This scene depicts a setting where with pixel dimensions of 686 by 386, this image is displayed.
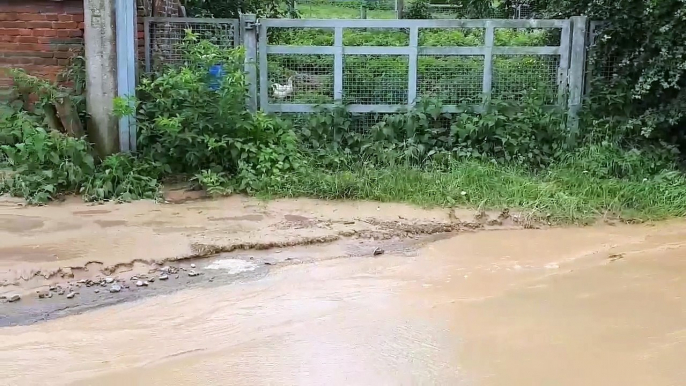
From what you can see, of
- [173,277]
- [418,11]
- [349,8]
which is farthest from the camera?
[349,8]

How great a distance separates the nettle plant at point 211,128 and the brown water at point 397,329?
2.11 metres

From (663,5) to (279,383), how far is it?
568 cm

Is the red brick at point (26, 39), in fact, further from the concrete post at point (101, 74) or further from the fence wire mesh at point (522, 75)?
the fence wire mesh at point (522, 75)

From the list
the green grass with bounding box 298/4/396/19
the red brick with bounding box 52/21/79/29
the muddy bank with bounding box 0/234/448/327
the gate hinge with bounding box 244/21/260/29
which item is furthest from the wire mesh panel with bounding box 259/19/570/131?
the green grass with bounding box 298/4/396/19

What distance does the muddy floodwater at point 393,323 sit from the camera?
371 centimetres

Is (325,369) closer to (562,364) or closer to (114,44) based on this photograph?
(562,364)

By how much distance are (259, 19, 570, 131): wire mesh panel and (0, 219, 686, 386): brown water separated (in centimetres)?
288

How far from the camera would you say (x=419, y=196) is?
267 inches

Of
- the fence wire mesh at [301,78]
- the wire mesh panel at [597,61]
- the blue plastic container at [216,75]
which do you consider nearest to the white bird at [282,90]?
the fence wire mesh at [301,78]

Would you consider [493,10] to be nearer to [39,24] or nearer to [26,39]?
[39,24]

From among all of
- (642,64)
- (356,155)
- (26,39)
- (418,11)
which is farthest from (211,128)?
(418,11)

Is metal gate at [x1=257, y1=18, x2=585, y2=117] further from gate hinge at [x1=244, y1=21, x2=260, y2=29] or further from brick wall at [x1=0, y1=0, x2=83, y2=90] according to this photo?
brick wall at [x1=0, y1=0, x2=83, y2=90]

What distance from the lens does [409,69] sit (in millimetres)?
7895

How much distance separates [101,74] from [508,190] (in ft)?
13.3
